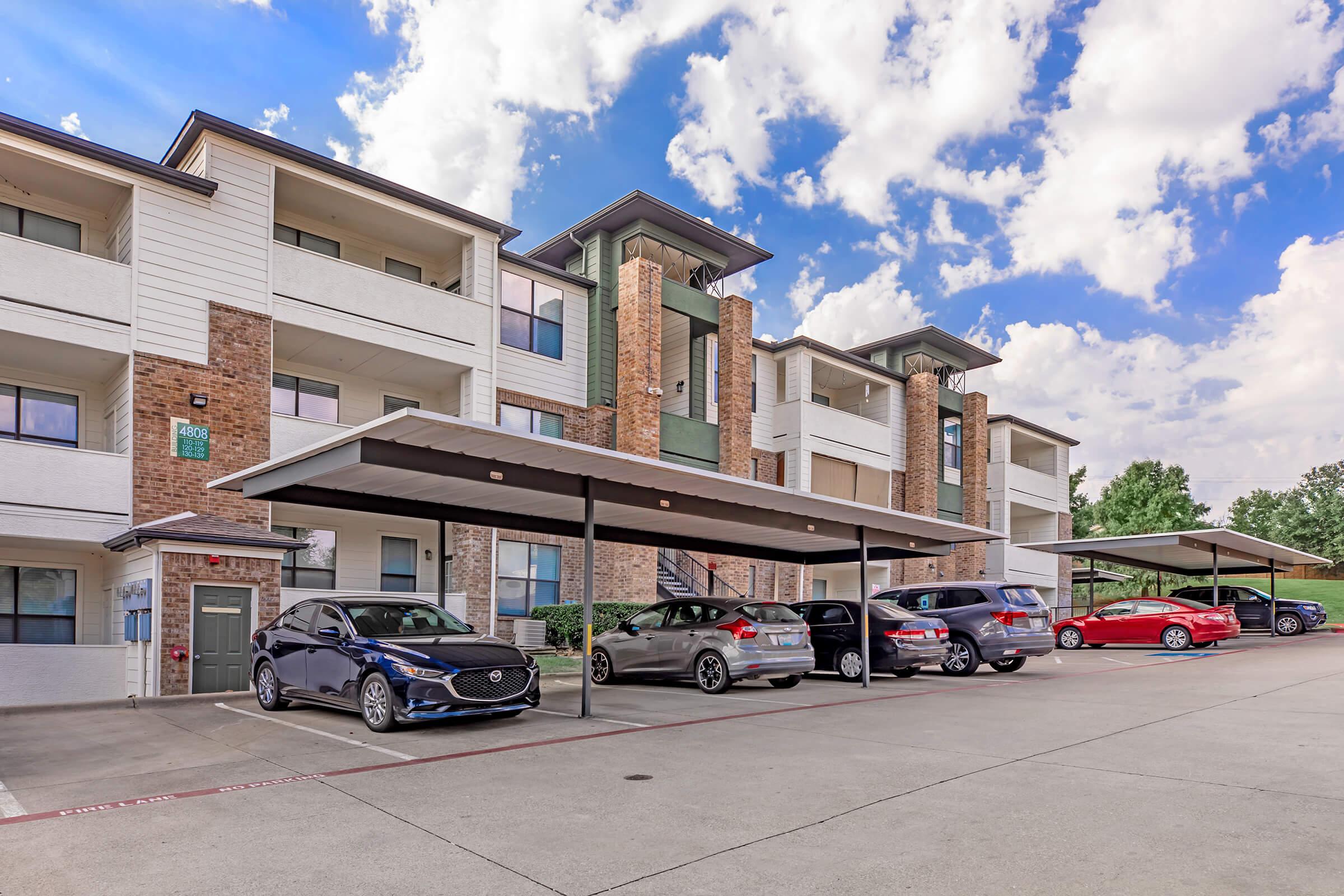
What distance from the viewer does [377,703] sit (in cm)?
1001

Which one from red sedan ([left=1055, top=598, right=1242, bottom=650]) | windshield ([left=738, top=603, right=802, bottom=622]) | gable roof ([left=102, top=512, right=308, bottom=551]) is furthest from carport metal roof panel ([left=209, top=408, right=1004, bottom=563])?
red sedan ([left=1055, top=598, right=1242, bottom=650])

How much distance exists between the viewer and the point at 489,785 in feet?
23.9

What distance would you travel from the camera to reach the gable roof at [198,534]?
15.0 meters

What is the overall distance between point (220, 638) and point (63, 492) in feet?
12.6

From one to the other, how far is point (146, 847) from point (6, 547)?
14.6 meters

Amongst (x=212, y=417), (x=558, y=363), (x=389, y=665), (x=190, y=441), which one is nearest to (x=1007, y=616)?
(x=389, y=665)

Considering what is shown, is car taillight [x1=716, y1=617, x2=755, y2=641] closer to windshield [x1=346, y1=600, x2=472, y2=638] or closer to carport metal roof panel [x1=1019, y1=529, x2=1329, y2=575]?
windshield [x1=346, y1=600, x2=472, y2=638]

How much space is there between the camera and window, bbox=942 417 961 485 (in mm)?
37969

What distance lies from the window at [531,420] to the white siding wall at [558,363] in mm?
438

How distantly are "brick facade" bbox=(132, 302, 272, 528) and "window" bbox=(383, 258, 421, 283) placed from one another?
4.81m

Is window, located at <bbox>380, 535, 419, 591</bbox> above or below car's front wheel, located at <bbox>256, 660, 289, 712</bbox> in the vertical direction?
above

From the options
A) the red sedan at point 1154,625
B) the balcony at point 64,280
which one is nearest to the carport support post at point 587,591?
the balcony at point 64,280

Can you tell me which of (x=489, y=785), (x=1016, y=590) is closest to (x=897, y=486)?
(x=1016, y=590)

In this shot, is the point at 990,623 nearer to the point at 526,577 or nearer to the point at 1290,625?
the point at 526,577
